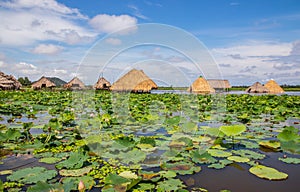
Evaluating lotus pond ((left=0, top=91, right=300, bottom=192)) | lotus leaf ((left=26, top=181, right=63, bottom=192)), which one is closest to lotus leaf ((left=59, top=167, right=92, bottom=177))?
lotus pond ((left=0, top=91, right=300, bottom=192))

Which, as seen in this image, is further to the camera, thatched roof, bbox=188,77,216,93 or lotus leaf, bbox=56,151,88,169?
thatched roof, bbox=188,77,216,93

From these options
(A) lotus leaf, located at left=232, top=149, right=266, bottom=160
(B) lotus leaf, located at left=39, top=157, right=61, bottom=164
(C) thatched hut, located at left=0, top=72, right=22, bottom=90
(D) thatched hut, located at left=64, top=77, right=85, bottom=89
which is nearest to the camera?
(B) lotus leaf, located at left=39, top=157, right=61, bottom=164

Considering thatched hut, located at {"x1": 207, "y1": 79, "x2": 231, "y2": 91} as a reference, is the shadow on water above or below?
below

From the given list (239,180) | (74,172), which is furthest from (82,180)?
(239,180)

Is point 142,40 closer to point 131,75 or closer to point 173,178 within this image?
point 173,178

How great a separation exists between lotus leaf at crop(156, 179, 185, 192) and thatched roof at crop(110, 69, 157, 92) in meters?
20.7

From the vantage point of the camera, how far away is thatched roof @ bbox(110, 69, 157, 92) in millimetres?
23109

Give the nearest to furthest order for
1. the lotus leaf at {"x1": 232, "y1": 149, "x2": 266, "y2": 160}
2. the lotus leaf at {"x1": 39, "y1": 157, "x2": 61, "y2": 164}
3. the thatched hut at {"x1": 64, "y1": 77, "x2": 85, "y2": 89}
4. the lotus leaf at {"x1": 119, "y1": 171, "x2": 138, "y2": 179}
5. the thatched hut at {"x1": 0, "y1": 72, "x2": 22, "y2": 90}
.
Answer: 1. the lotus leaf at {"x1": 119, "y1": 171, "x2": 138, "y2": 179}
2. the lotus leaf at {"x1": 39, "y1": 157, "x2": 61, "y2": 164}
3. the lotus leaf at {"x1": 232, "y1": 149, "x2": 266, "y2": 160}
4. the thatched hut at {"x1": 0, "y1": 72, "x2": 22, "y2": 90}
5. the thatched hut at {"x1": 64, "y1": 77, "x2": 85, "y2": 89}

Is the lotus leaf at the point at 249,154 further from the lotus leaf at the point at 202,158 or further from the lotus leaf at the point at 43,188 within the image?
the lotus leaf at the point at 43,188

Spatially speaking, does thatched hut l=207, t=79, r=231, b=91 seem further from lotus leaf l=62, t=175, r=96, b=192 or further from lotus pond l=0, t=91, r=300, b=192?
lotus leaf l=62, t=175, r=96, b=192

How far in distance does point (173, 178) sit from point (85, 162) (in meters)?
1.02

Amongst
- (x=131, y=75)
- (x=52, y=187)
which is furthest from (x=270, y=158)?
(x=131, y=75)

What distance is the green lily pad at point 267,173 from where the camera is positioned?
2.52 m

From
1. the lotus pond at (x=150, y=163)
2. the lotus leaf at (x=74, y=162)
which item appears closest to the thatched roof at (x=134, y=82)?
the lotus pond at (x=150, y=163)
